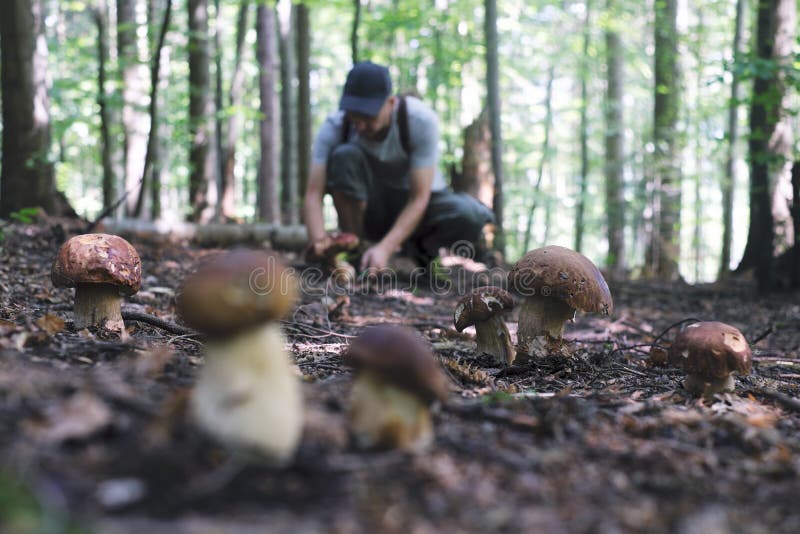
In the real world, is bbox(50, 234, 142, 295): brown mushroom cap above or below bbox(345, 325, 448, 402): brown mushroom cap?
above

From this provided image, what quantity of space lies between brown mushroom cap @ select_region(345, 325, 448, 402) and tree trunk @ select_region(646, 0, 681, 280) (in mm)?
13091

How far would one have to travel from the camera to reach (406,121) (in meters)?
7.11

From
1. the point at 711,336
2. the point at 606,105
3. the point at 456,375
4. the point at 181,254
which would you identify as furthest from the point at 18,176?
the point at 606,105

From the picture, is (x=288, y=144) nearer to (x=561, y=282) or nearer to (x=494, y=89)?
(x=494, y=89)

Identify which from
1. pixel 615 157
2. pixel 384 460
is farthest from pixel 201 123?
pixel 615 157

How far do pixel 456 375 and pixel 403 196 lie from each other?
196 inches

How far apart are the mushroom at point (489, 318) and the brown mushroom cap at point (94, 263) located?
2.02m

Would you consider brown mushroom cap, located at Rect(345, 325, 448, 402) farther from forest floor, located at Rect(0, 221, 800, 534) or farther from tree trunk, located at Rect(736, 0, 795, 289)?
tree trunk, located at Rect(736, 0, 795, 289)

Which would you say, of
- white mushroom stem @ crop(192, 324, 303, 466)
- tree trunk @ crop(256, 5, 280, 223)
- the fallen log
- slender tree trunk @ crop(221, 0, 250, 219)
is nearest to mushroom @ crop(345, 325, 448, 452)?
white mushroom stem @ crop(192, 324, 303, 466)

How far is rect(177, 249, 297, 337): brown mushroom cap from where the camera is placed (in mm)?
1634

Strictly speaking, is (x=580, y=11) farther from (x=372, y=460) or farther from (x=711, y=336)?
(x=372, y=460)

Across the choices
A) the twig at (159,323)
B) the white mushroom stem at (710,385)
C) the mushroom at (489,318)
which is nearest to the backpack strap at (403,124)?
the mushroom at (489,318)

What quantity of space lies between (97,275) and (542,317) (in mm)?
2675

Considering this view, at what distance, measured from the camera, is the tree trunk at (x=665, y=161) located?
14016 millimetres
